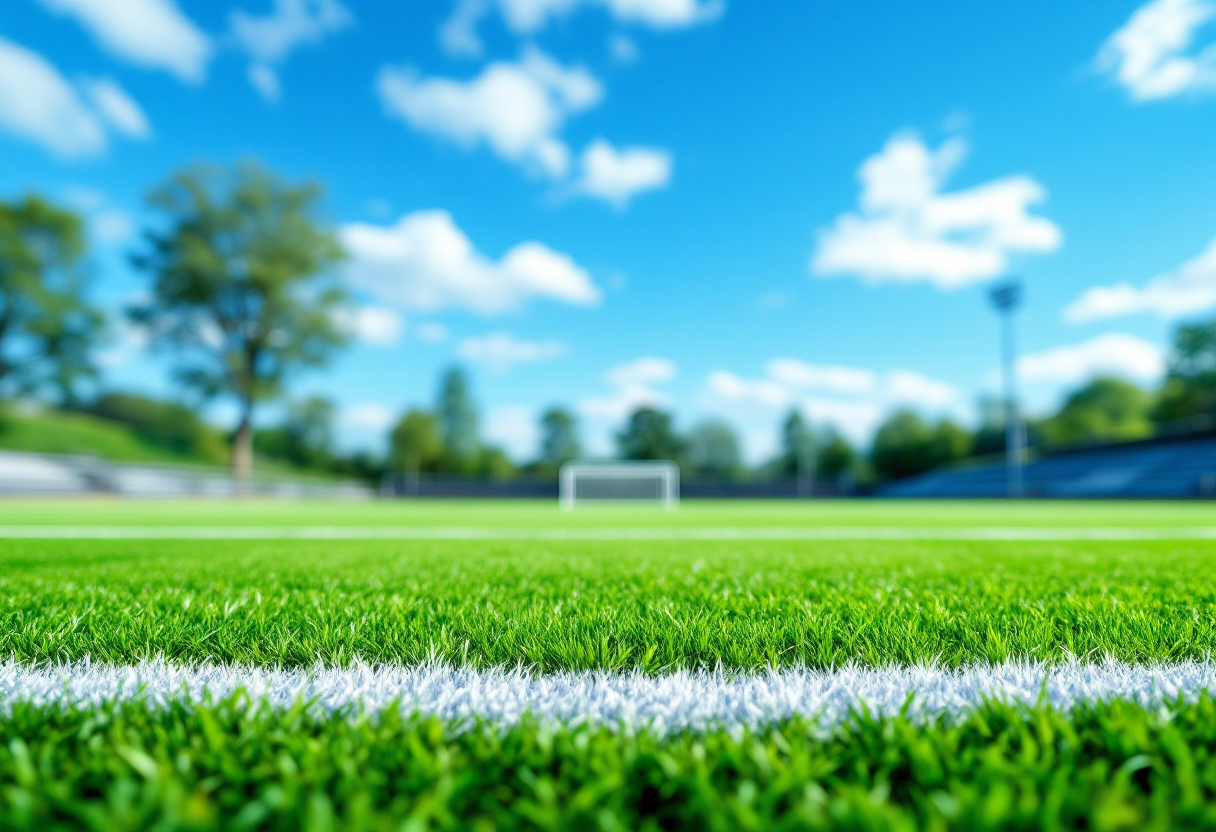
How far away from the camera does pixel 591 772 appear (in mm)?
1029

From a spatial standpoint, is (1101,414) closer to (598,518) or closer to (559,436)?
(559,436)

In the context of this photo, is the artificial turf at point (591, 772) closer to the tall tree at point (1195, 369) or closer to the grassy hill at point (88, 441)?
the grassy hill at point (88, 441)

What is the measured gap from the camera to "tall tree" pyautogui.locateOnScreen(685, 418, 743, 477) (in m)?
→ 64.8

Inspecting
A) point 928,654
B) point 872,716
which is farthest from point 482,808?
point 928,654

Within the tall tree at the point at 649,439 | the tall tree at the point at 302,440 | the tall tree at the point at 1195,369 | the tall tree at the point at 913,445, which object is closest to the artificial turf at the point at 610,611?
the tall tree at the point at 302,440

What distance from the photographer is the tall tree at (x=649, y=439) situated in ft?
204

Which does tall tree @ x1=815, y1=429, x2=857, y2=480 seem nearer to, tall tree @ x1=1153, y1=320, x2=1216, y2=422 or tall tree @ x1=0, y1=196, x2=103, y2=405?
tall tree @ x1=1153, y1=320, x2=1216, y2=422

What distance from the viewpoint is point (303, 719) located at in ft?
4.17

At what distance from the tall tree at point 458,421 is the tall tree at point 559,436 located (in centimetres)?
711

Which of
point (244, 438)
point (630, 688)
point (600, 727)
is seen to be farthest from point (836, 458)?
point (600, 727)

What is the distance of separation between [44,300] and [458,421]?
31.8m

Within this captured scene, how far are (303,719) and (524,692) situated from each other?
0.49 meters

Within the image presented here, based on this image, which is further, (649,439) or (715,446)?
(715,446)

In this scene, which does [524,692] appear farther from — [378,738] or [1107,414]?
[1107,414]
